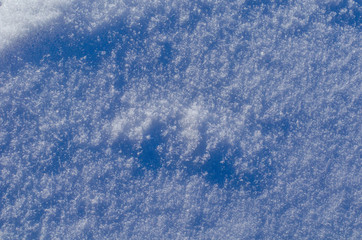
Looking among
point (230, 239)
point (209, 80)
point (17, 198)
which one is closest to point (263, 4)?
point (209, 80)

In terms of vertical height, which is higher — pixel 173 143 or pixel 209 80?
pixel 209 80

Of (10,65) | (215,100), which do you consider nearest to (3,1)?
(10,65)

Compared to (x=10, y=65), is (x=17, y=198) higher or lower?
lower

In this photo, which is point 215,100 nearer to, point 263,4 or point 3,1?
point 263,4

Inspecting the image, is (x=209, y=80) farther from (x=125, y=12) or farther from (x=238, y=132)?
(x=125, y=12)

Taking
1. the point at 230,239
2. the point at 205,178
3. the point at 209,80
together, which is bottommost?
the point at 230,239

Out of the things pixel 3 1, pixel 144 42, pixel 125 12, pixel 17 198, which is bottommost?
pixel 17 198
